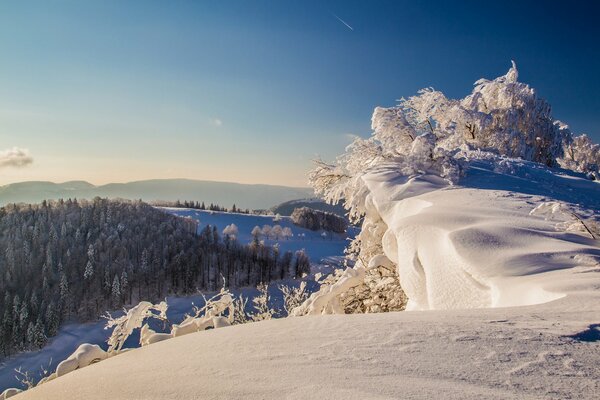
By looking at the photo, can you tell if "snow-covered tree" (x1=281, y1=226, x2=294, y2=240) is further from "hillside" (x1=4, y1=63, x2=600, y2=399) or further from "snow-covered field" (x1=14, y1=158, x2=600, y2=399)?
"snow-covered field" (x1=14, y1=158, x2=600, y2=399)

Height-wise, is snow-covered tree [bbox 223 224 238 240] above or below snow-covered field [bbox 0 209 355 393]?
above

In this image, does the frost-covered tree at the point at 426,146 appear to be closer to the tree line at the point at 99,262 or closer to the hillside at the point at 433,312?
the hillside at the point at 433,312

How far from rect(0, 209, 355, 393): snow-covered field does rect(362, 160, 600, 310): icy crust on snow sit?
22826 millimetres

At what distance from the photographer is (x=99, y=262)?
80.8 metres

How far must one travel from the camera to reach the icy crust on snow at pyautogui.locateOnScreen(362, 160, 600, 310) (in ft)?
11.5

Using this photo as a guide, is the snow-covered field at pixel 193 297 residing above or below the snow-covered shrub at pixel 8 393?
below

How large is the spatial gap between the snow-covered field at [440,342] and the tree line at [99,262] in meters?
68.0

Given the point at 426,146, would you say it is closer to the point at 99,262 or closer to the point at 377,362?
the point at 377,362

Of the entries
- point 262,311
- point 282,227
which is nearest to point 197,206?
point 282,227

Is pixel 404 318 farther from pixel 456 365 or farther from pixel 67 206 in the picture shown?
pixel 67 206

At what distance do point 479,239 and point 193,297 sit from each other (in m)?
82.8

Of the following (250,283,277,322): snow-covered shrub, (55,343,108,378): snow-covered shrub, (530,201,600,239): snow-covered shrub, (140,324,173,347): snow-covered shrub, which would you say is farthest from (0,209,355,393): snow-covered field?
(55,343,108,378): snow-covered shrub

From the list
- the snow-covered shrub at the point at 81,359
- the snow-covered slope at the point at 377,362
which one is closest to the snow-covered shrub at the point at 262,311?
the snow-covered shrub at the point at 81,359

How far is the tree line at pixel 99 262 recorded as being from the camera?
64125mm
